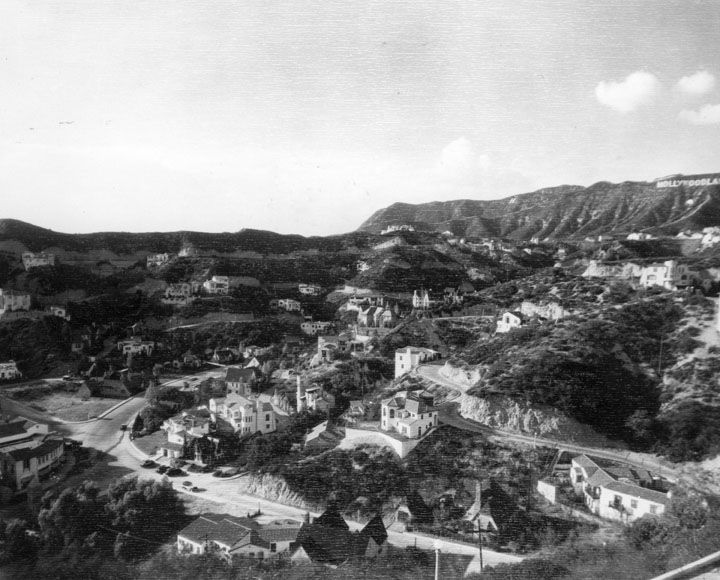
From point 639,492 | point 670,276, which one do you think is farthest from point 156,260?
point 639,492

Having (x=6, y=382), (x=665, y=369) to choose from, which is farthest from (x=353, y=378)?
(x=6, y=382)

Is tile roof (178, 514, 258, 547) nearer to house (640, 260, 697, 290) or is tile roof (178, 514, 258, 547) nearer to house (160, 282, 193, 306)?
house (640, 260, 697, 290)

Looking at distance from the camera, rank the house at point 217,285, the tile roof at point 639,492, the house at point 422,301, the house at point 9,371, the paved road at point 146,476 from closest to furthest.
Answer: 1. the tile roof at point 639,492
2. the paved road at point 146,476
3. the house at point 9,371
4. the house at point 422,301
5. the house at point 217,285

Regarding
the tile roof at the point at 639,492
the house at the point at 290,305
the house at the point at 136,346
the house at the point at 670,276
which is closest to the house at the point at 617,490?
the tile roof at the point at 639,492

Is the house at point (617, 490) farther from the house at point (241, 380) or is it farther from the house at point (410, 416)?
the house at point (241, 380)

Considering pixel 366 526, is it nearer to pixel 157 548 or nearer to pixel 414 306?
pixel 157 548
